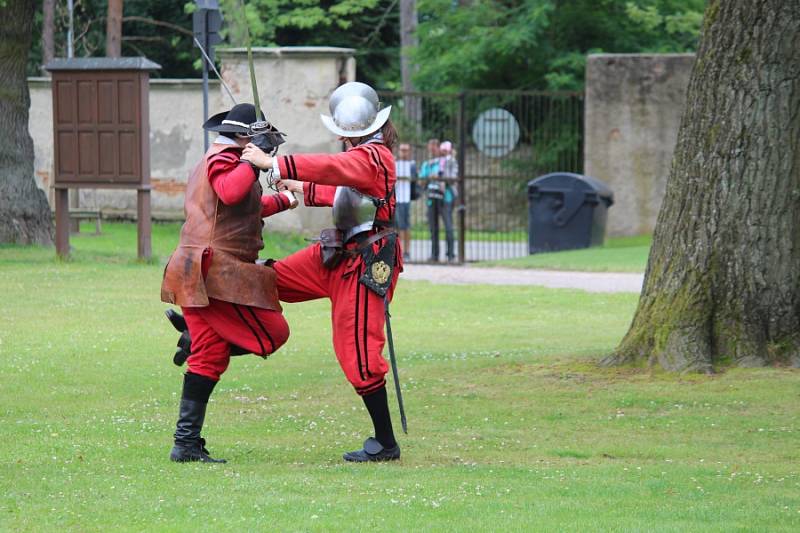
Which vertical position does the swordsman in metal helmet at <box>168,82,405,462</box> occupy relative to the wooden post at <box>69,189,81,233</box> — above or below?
above

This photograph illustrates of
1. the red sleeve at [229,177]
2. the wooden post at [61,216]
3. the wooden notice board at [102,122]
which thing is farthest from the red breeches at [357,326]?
the wooden post at [61,216]

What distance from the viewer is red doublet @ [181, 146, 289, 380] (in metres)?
6.95

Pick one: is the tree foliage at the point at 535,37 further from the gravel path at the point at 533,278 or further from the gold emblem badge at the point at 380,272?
the gold emblem badge at the point at 380,272

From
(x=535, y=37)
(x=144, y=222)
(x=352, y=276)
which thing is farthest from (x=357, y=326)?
(x=535, y=37)

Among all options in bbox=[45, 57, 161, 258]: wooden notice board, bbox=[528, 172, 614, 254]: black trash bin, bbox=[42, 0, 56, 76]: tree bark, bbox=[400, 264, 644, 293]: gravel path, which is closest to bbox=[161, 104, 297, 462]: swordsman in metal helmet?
bbox=[400, 264, 644, 293]: gravel path

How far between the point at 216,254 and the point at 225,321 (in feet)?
1.13

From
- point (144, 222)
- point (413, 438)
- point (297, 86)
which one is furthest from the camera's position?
point (297, 86)

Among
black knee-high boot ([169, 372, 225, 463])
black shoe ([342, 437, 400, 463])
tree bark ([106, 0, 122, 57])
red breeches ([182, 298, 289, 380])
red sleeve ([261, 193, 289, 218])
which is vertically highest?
tree bark ([106, 0, 122, 57])

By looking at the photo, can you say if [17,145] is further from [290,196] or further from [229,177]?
[229,177]

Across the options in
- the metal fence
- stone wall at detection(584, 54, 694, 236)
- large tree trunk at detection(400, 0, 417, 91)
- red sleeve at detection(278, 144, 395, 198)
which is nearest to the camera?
red sleeve at detection(278, 144, 395, 198)

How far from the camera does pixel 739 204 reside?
9391 millimetres

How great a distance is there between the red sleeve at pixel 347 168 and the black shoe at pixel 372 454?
1267 millimetres

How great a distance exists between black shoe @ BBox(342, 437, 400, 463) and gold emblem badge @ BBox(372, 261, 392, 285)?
32.4 inches

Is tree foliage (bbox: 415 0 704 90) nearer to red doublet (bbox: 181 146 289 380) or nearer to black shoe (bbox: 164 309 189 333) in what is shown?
black shoe (bbox: 164 309 189 333)
